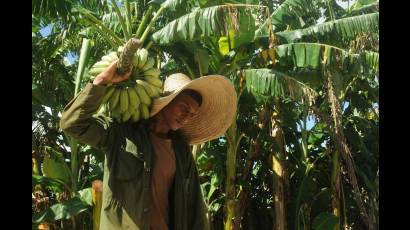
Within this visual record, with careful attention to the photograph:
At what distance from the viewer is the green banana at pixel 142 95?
6.11 feet

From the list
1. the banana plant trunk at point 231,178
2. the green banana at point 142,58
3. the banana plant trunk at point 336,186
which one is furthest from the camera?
the banana plant trunk at point 336,186

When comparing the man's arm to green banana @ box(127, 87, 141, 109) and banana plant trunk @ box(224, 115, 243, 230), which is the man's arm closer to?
green banana @ box(127, 87, 141, 109)

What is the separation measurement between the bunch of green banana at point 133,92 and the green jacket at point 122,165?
0.15 feet

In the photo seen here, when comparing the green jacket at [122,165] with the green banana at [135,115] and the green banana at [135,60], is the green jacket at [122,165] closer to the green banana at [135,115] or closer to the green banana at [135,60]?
the green banana at [135,115]

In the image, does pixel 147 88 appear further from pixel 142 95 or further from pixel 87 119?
pixel 87 119

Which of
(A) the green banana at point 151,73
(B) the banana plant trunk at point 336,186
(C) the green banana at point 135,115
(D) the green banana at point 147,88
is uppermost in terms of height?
(A) the green banana at point 151,73

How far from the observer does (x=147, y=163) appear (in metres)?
1.82

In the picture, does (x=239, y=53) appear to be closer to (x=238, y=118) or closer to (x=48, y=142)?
(x=238, y=118)

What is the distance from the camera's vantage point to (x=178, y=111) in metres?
1.96

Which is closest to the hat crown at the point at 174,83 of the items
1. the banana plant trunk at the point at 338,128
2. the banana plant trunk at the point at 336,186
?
the banana plant trunk at the point at 338,128

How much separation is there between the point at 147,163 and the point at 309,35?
14.3 feet
